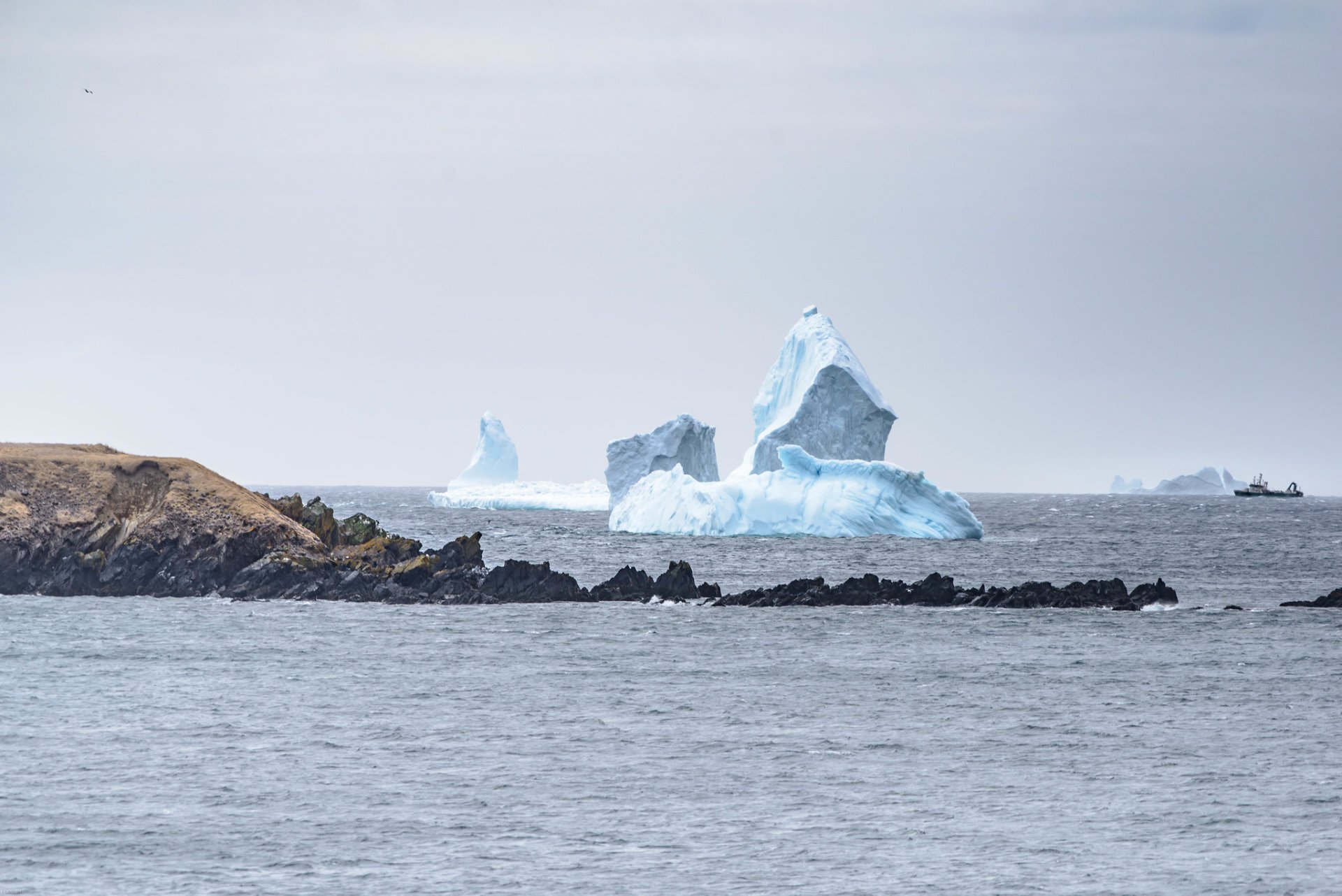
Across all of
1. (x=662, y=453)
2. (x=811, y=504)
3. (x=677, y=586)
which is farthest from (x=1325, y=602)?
(x=662, y=453)

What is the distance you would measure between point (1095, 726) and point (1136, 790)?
164 inches

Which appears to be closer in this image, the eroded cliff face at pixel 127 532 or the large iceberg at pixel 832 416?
the eroded cliff face at pixel 127 532

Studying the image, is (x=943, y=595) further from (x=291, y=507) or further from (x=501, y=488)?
(x=501, y=488)

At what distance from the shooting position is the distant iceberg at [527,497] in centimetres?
11388

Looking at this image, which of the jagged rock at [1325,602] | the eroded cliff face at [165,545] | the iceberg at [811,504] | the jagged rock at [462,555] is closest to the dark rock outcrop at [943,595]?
the jagged rock at [1325,602]

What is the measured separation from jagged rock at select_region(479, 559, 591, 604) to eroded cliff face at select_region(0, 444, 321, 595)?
16.3 feet

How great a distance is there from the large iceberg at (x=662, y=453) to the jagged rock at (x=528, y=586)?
1493 inches

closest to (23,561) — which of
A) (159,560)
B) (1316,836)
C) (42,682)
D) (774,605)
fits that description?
(159,560)

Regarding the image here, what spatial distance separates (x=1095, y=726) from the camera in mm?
21000

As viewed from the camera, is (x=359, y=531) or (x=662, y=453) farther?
(x=662, y=453)

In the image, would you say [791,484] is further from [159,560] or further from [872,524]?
[159,560]

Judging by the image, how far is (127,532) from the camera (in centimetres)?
3934

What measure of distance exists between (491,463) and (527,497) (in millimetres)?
7219

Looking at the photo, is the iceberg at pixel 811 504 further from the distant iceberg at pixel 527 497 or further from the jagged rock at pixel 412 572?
the distant iceberg at pixel 527 497
